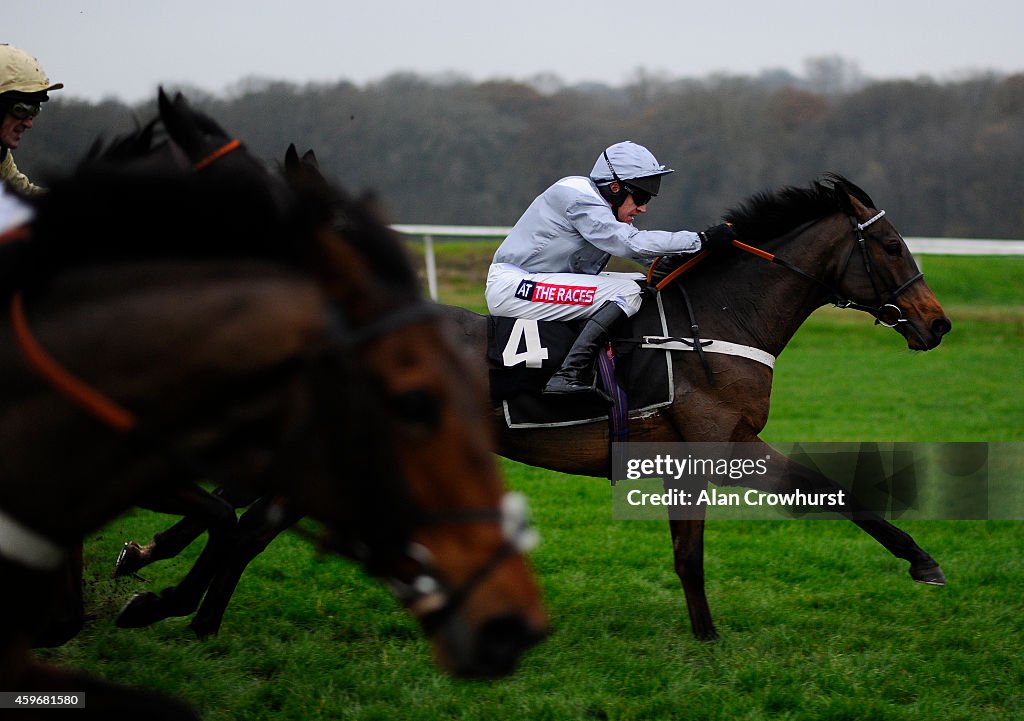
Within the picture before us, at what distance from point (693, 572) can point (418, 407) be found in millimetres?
3458

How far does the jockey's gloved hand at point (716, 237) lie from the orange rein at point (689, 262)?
0.06 m

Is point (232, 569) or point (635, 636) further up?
point (232, 569)

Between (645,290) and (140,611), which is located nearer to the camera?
(140,611)

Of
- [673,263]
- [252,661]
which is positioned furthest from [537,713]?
[673,263]

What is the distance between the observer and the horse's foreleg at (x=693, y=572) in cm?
494

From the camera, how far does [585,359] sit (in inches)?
198

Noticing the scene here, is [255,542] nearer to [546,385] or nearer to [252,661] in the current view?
[252,661]

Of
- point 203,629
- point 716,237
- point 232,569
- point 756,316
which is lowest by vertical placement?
point 203,629

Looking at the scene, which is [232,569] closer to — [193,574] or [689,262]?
[193,574]

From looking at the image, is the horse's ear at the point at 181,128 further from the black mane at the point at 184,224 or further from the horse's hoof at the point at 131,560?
the horse's hoof at the point at 131,560

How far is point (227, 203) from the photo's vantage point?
1.96m

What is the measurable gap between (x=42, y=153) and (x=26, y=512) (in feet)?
20.2

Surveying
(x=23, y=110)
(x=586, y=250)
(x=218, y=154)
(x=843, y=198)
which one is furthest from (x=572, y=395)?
(x=23, y=110)

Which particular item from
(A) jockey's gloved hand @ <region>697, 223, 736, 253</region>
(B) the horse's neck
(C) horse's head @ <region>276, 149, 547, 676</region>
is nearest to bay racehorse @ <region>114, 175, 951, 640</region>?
(B) the horse's neck
